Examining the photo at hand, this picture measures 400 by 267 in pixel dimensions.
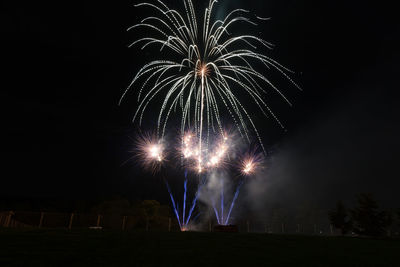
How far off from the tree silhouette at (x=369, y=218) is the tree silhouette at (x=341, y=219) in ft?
8.12

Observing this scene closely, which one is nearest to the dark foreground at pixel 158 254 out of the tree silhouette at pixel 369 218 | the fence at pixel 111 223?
the fence at pixel 111 223

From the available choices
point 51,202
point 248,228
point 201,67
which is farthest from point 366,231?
point 51,202

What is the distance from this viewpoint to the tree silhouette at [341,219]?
136 ft

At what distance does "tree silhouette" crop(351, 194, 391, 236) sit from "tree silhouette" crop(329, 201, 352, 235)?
2.48 meters

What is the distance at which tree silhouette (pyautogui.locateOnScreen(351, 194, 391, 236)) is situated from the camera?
3675 centimetres

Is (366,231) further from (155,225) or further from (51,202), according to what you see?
(51,202)

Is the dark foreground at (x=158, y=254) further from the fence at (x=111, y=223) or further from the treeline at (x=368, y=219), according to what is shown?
the treeline at (x=368, y=219)

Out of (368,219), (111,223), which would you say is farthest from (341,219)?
(111,223)

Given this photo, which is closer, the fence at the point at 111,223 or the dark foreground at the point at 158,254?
the dark foreground at the point at 158,254

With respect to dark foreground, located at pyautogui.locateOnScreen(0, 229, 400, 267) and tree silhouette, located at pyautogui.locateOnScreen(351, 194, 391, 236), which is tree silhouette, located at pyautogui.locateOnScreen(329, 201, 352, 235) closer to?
tree silhouette, located at pyautogui.locateOnScreen(351, 194, 391, 236)

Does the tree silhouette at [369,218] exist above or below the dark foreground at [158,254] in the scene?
above

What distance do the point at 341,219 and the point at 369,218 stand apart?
5640 mm

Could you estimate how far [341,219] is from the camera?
1672 inches

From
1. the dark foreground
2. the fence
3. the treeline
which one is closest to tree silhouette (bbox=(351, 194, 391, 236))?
the treeline
